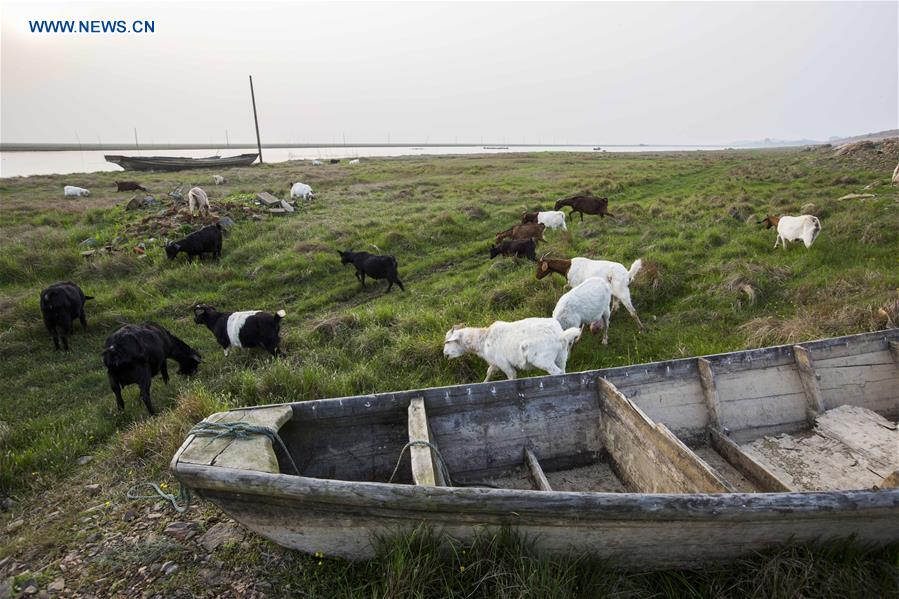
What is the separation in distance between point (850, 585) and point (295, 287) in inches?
426

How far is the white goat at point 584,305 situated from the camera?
6625mm

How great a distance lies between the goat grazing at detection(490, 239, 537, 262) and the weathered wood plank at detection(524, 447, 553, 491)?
7.84 metres

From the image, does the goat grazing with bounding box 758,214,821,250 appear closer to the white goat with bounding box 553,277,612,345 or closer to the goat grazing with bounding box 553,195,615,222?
the goat grazing with bounding box 553,195,615,222

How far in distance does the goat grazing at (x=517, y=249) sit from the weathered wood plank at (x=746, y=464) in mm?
7486

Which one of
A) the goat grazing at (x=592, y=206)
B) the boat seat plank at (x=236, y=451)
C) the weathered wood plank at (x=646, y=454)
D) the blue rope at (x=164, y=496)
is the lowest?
the blue rope at (x=164, y=496)

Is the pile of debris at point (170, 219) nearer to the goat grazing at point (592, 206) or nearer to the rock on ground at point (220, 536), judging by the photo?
the goat grazing at point (592, 206)

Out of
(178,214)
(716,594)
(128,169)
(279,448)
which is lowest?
(716,594)

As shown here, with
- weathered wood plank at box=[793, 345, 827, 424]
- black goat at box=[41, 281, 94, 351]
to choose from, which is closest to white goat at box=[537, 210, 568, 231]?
weathered wood plank at box=[793, 345, 827, 424]

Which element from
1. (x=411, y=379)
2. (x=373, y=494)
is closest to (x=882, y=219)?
(x=411, y=379)

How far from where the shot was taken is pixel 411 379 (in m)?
6.18

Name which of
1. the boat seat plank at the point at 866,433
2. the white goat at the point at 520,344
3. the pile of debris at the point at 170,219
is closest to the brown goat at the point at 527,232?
the white goat at the point at 520,344

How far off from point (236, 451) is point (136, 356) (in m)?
4.15

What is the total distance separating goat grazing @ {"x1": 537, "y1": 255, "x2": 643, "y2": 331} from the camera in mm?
7734

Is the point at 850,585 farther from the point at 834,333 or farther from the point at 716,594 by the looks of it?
the point at 834,333
